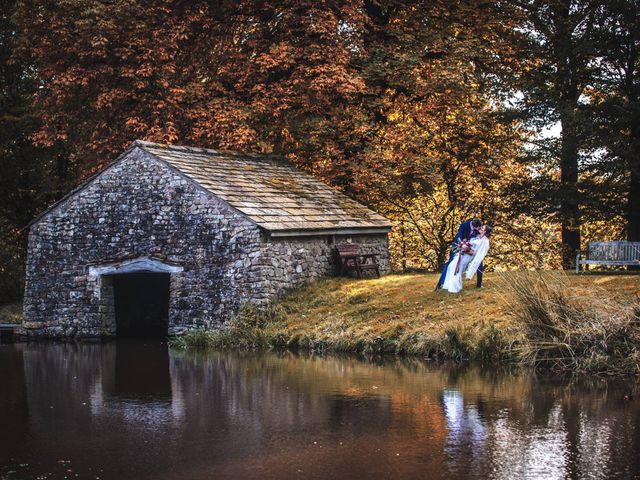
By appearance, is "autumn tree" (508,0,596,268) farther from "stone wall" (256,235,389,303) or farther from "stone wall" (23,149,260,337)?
"stone wall" (23,149,260,337)

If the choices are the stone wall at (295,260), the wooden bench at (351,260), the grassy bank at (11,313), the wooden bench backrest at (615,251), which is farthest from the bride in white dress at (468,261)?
the grassy bank at (11,313)

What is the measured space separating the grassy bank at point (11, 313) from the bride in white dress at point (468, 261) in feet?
39.7

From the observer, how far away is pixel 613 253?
22.0m

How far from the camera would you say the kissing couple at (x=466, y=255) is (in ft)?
66.7

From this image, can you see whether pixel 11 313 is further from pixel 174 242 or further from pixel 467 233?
pixel 467 233

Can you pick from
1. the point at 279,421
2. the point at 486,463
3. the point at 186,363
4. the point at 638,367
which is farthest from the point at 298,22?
the point at 486,463

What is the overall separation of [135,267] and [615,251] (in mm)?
10889

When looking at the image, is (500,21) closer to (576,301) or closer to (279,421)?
(576,301)

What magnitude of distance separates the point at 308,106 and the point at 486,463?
19.6m

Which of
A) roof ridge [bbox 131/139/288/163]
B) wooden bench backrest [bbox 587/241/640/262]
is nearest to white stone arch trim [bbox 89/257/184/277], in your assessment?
roof ridge [bbox 131/139/288/163]

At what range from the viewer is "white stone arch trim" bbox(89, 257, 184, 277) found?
→ 21.9m

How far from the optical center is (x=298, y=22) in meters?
28.2

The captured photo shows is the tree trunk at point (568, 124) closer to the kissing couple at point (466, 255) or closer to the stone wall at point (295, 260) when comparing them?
the kissing couple at point (466, 255)

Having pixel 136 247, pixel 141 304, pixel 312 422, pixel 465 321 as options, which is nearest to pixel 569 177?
pixel 465 321
